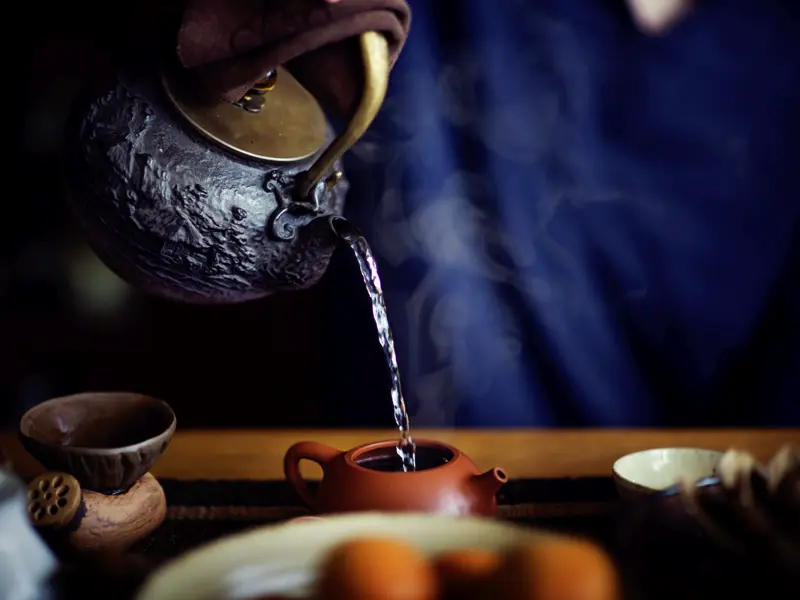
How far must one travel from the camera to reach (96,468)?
2.23ft

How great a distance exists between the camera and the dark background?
180cm

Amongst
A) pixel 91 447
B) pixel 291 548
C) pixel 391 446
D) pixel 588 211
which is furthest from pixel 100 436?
pixel 588 211

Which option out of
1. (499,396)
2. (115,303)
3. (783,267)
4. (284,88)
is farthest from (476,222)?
(115,303)

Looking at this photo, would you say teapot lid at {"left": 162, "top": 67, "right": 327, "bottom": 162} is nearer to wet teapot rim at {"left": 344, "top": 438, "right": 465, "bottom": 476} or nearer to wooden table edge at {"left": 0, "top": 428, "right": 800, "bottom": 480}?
wet teapot rim at {"left": 344, "top": 438, "right": 465, "bottom": 476}

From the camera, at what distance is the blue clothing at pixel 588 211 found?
131 centimetres

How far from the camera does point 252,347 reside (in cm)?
188

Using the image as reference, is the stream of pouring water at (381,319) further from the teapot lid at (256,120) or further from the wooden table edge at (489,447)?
the wooden table edge at (489,447)

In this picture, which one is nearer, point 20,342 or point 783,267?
point 783,267

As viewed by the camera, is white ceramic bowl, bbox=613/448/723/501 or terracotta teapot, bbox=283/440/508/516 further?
white ceramic bowl, bbox=613/448/723/501

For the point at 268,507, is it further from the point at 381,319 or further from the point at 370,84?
the point at 370,84

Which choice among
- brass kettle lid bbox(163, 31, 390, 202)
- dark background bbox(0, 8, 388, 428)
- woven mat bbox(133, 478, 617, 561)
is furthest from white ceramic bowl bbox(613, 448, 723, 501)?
dark background bbox(0, 8, 388, 428)

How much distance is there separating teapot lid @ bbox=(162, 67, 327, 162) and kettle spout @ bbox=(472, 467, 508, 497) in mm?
323

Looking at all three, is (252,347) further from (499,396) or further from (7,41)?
(7,41)

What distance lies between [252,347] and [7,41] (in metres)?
0.86
